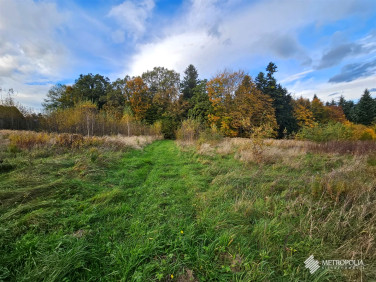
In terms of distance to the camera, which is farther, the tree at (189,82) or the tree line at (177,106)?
the tree at (189,82)

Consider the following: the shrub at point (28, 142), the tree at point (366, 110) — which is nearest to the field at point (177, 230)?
the shrub at point (28, 142)

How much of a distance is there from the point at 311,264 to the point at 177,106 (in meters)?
25.9

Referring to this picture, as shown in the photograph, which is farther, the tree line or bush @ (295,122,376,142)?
the tree line

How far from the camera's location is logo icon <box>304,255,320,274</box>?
66.1 inches

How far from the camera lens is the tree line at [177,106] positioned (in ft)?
46.6

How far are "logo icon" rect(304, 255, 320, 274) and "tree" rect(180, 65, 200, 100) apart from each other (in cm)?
3037

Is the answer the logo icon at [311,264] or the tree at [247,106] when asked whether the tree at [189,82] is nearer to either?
Result: the tree at [247,106]

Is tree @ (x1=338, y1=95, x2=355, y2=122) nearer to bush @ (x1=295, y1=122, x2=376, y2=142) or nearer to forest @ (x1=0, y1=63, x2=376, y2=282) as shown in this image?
bush @ (x1=295, y1=122, x2=376, y2=142)

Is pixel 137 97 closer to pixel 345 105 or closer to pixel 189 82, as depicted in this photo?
pixel 189 82

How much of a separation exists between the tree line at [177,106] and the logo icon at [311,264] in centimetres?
1022

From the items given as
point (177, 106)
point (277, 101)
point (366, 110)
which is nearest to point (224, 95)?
point (177, 106)

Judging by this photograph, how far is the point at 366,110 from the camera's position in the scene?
33.5m

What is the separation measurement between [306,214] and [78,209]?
13.7ft

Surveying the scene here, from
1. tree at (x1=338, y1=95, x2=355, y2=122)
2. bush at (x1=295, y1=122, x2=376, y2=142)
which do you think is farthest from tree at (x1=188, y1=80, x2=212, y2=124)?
tree at (x1=338, y1=95, x2=355, y2=122)
